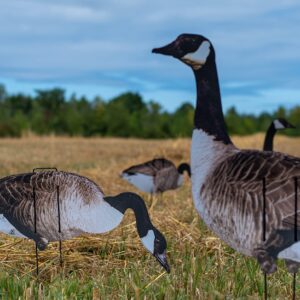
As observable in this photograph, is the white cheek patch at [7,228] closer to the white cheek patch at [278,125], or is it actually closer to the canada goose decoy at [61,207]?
the canada goose decoy at [61,207]

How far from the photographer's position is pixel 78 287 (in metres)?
4.80

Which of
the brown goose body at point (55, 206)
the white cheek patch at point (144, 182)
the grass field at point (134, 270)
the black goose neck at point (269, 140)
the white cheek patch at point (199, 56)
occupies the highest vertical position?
the white cheek patch at point (199, 56)

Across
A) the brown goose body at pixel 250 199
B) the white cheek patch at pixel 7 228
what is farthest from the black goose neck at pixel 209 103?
the white cheek patch at pixel 7 228

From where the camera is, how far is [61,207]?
475 cm

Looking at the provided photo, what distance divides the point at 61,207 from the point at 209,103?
154cm

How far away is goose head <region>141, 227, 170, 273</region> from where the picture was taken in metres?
4.07

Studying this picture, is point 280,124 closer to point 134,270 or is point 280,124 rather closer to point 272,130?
point 272,130

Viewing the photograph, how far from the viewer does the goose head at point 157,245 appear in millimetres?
4074

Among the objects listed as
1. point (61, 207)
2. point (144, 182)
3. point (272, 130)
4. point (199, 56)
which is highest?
point (199, 56)

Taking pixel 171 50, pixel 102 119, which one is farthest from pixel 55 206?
pixel 102 119

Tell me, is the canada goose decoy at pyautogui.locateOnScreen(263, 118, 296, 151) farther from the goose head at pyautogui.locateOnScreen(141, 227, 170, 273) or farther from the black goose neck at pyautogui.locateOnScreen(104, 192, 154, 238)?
the goose head at pyautogui.locateOnScreen(141, 227, 170, 273)

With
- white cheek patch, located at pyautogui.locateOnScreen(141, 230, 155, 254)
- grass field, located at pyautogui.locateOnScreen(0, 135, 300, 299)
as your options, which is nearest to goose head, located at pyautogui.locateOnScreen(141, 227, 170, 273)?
white cheek patch, located at pyautogui.locateOnScreen(141, 230, 155, 254)

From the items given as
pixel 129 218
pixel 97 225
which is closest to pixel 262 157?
pixel 97 225

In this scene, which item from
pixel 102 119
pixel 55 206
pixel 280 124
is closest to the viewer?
pixel 55 206
